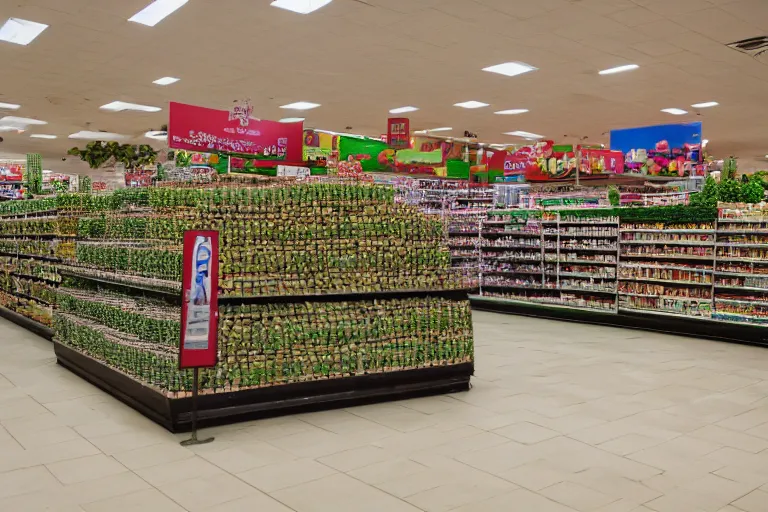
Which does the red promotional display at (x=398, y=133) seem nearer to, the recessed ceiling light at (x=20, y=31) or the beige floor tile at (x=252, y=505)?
the recessed ceiling light at (x=20, y=31)

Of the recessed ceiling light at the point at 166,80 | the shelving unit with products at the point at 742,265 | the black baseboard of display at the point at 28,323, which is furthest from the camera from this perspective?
the recessed ceiling light at the point at 166,80

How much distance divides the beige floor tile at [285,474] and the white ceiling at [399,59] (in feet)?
17.7

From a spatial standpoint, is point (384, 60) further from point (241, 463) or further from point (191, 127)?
point (241, 463)

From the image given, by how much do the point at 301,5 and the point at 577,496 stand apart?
20.4 feet

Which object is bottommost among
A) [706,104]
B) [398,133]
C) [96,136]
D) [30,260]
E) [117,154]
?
[30,260]

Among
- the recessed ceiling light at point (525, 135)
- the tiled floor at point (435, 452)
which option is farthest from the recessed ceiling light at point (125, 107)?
the recessed ceiling light at point (525, 135)

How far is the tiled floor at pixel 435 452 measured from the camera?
11.6ft

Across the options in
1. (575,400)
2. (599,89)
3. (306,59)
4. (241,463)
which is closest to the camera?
(241,463)

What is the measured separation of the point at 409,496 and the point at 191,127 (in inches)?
148

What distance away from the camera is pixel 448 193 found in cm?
1495

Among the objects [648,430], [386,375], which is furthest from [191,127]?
[648,430]

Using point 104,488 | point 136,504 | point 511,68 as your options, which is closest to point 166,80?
point 511,68

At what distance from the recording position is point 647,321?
31.3 ft

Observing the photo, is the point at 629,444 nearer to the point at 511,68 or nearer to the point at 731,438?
the point at 731,438
